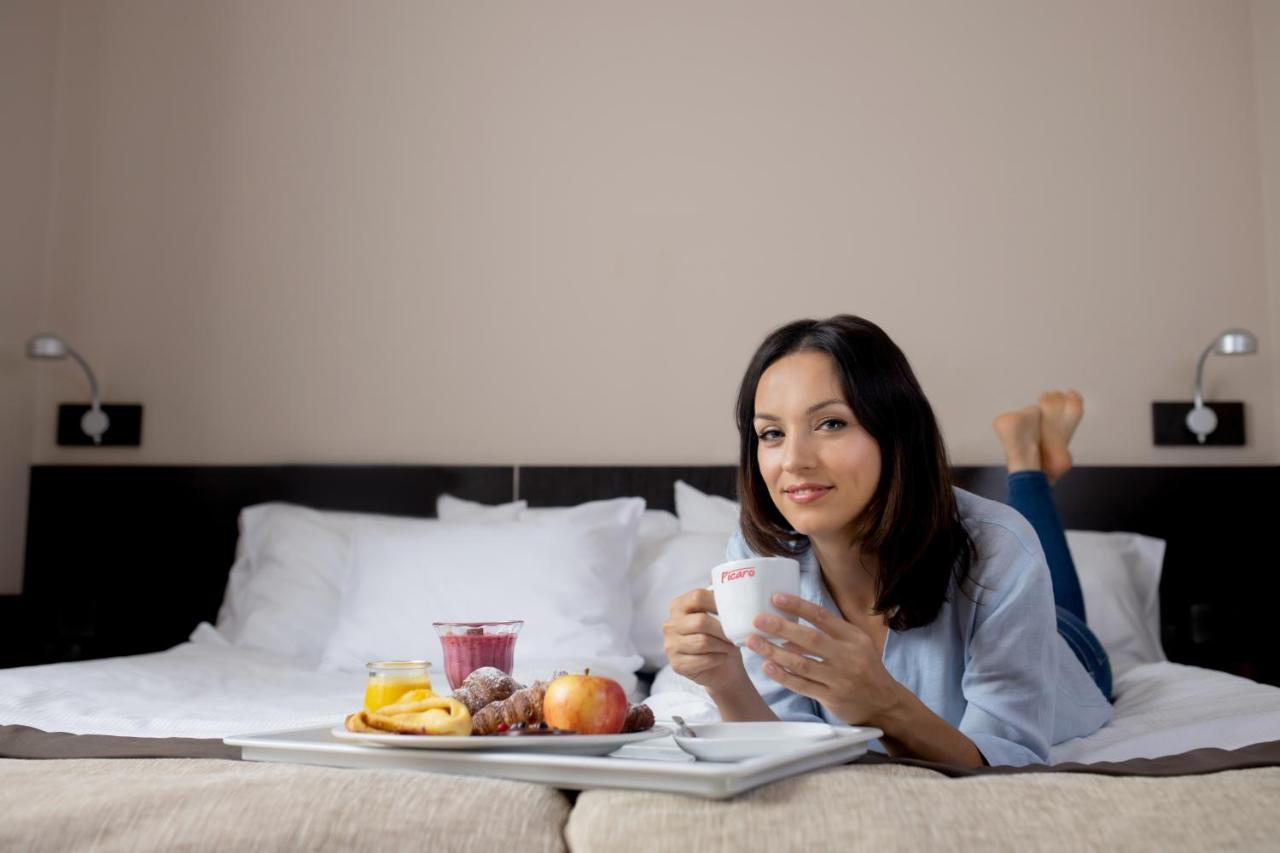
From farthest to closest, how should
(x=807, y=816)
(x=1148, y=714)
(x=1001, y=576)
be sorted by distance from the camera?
(x=1148, y=714)
(x=1001, y=576)
(x=807, y=816)

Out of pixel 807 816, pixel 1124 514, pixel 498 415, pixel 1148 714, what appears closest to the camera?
pixel 807 816

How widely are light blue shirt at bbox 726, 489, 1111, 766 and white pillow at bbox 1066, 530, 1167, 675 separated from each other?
1.19 metres

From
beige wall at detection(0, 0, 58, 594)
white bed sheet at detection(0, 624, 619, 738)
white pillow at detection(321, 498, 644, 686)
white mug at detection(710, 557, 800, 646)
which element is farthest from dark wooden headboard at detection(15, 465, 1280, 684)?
white mug at detection(710, 557, 800, 646)

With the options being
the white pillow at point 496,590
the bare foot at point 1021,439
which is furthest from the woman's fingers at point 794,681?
the bare foot at point 1021,439

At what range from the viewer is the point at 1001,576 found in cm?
134

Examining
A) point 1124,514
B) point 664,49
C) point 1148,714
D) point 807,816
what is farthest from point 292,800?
point 664,49

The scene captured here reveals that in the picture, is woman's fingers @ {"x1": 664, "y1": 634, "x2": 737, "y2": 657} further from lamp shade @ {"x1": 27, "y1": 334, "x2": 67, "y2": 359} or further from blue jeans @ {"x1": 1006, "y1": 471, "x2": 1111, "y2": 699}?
lamp shade @ {"x1": 27, "y1": 334, "x2": 67, "y2": 359}

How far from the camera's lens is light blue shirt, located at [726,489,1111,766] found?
50.9 inches

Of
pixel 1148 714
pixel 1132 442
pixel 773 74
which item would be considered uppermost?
pixel 773 74

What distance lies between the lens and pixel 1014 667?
1303 mm

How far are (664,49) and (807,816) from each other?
9.39 feet

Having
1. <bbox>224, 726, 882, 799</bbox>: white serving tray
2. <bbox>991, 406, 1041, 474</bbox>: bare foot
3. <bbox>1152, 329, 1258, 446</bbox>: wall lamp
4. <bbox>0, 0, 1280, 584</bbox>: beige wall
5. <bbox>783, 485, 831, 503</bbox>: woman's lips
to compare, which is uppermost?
<bbox>0, 0, 1280, 584</bbox>: beige wall

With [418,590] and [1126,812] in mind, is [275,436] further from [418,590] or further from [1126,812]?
[1126,812]

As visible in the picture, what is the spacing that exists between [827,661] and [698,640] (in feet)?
0.53
